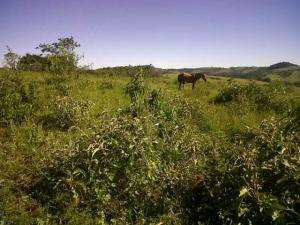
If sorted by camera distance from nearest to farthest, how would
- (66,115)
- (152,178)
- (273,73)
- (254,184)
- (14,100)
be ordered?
(254,184)
(152,178)
(66,115)
(14,100)
(273,73)

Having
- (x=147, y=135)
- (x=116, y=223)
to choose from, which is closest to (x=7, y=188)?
(x=116, y=223)

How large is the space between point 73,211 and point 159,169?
4.85 feet

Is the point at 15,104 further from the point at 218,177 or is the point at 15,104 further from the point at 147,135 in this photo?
the point at 218,177

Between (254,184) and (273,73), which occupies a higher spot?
(254,184)

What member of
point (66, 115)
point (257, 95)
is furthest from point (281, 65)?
point (66, 115)

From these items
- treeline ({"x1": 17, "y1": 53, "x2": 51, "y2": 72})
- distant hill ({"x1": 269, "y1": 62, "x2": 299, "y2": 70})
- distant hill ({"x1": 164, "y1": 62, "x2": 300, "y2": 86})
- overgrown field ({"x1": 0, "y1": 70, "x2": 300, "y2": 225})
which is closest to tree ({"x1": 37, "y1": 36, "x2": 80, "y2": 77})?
treeline ({"x1": 17, "y1": 53, "x2": 51, "y2": 72})

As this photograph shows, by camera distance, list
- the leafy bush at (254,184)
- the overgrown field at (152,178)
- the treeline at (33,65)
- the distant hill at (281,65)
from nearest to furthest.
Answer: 1. the leafy bush at (254,184)
2. the overgrown field at (152,178)
3. the treeline at (33,65)
4. the distant hill at (281,65)

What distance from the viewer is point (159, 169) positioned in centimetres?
573

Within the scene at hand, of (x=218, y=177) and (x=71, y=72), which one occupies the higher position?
(x=71, y=72)

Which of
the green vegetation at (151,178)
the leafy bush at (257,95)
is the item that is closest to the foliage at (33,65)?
the leafy bush at (257,95)

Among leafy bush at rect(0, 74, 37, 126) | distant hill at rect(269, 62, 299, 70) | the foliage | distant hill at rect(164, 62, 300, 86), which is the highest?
the foliage

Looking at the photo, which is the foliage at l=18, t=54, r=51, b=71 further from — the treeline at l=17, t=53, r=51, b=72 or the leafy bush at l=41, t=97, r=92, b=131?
the leafy bush at l=41, t=97, r=92, b=131

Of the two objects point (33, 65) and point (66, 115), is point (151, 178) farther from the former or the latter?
point (33, 65)

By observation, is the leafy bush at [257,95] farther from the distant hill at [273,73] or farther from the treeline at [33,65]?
the distant hill at [273,73]
